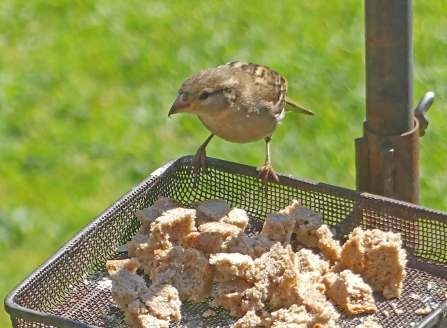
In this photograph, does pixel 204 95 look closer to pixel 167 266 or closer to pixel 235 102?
pixel 235 102

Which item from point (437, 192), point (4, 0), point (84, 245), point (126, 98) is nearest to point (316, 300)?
point (84, 245)

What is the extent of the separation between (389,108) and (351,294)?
758mm

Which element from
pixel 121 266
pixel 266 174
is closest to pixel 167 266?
pixel 121 266

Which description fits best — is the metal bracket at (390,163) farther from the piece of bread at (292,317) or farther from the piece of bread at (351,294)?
the piece of bread at (292,317)

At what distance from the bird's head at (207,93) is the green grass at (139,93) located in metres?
1.60

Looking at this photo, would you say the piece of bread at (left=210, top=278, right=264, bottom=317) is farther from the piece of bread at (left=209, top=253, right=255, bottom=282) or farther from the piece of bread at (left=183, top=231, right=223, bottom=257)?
the piece of bread at (left=183, top=231, right=223, bottom=257)

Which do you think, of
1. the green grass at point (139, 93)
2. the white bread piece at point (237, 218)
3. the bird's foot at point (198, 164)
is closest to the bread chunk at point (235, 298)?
the white bread piece at point (237, 218)

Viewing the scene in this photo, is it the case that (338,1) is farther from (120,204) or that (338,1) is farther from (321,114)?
(120,204)

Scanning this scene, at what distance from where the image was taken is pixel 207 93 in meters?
4.34

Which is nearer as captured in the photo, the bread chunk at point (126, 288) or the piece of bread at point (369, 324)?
the piece of bread at point (369, 324)

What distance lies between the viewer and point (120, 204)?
3.95m

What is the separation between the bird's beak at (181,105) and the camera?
4193 millimetres

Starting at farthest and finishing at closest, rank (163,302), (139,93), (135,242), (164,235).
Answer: (139,93), (135,242), (164,235), (163,302)

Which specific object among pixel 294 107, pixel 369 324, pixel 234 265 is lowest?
pixel 369 324
